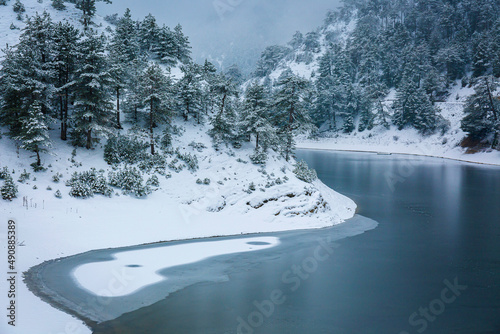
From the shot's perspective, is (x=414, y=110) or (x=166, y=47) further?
(x=414, y=110)

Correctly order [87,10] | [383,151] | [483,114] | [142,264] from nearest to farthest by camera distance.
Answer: [142,264], [87,10], [483,114], [383,151]

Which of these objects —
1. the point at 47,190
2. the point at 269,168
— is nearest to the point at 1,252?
the point at 47,190

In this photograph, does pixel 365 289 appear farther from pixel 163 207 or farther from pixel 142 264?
pixel 163 207

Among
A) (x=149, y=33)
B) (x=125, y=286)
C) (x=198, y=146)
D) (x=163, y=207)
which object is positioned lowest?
(x=125, y=286)

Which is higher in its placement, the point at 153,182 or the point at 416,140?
the point at 416,140

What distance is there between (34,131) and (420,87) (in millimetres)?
96573

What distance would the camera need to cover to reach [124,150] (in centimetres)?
3056

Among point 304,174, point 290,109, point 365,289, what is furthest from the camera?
point 290,109

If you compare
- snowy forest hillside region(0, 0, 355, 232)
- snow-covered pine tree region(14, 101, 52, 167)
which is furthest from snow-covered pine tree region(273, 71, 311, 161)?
snow-covered pine tree region(14, 101, 52, 167)

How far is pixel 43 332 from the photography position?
32.9 ft

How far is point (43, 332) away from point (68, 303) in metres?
2.36

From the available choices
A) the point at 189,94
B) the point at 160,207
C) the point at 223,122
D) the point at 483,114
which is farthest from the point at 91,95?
the point at 483,114

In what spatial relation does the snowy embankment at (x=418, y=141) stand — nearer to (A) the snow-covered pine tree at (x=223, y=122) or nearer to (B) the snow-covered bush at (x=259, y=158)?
(B) the snow-covered bush at (x=259, y=158)

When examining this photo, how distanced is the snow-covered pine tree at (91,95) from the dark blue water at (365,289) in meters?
19.5
